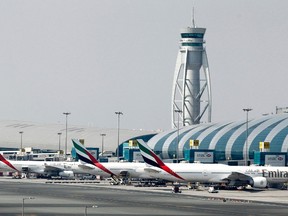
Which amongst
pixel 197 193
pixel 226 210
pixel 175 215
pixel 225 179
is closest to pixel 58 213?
pixel 175 215

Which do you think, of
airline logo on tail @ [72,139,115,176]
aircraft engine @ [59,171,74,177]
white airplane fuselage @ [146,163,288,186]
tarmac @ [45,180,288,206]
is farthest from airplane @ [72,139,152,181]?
aircraft engine @ [59,171,74,177]

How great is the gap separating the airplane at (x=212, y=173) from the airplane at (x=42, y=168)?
115ft

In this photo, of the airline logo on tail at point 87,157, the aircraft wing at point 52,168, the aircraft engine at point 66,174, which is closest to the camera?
the airline logo on tail at point 87,157

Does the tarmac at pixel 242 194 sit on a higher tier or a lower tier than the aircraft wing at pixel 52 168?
lower

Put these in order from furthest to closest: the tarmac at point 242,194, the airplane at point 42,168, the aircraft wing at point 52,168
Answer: the aircraft wing at point 52,168 → the airplane at point 42,168 → the tarmac at point 242,194

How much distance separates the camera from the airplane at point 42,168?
180000mm

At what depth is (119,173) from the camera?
162m

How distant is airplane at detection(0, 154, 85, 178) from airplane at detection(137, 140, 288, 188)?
35.2m

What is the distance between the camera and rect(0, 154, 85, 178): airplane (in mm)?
180000

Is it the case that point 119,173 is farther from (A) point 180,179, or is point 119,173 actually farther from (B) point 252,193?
(B) point 252,193

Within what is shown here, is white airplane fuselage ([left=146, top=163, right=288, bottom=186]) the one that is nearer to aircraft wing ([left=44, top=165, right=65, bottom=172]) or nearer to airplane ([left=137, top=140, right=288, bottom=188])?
airplane ([left=137, top=140, right=288, bottom=188])

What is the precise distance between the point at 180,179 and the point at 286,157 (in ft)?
146

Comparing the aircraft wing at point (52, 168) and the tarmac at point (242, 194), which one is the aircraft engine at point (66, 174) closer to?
the aircraft wing at point (52, 168)

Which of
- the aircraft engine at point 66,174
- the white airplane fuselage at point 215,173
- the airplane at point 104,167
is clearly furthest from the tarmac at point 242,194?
the aircraft engine at point 66,174
